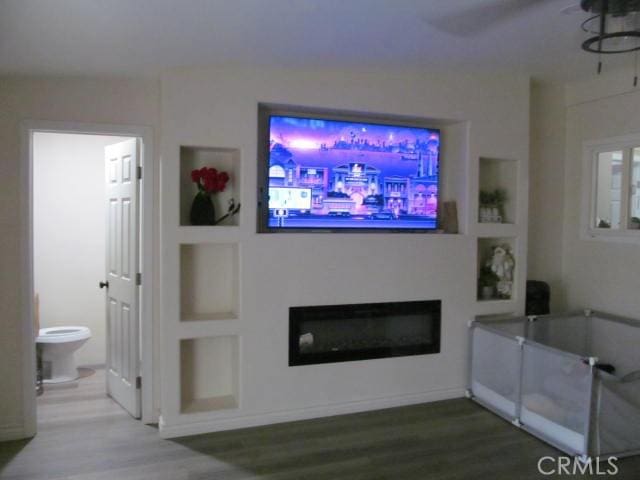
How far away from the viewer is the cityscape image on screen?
11.6ft

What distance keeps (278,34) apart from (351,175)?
1251 mm

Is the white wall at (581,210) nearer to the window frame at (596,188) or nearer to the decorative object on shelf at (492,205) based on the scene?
the window frame at (596,188)

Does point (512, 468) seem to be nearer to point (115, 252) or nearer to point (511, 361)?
point (511, 361)

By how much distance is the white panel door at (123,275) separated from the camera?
3572mm

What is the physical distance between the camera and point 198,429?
3338 millimetres

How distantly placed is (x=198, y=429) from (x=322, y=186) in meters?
1.90

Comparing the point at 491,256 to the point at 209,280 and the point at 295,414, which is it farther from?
the point at 209,280

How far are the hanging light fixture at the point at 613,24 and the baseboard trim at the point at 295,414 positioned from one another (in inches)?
Answer: 104

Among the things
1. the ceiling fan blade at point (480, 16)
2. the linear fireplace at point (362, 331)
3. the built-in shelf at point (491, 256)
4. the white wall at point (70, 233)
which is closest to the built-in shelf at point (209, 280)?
the linear fireplace at point (362, 331)

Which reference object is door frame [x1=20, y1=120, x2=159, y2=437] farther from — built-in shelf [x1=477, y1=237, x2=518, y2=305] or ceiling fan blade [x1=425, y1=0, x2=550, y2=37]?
built-in shelf [x1=477, y1=237, x2=518, y2=305]

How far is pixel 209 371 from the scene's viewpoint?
11.9 feet

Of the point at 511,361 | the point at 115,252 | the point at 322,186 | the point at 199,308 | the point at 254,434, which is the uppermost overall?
the point at 322,186

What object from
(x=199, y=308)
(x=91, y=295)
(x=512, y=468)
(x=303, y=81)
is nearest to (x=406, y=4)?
(x=303, y=81)

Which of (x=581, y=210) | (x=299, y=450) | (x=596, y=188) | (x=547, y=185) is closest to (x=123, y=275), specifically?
(x=299, y=450)
